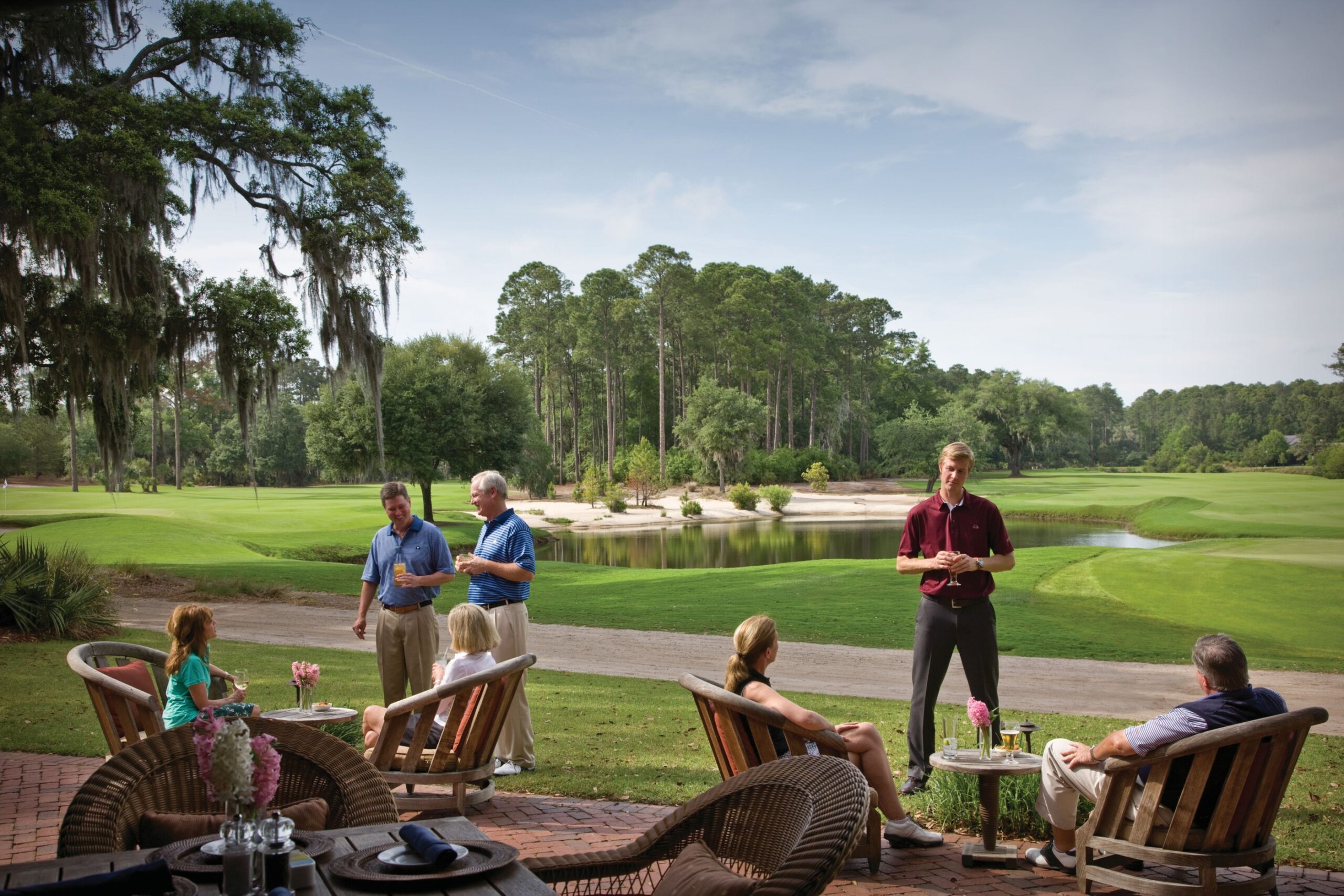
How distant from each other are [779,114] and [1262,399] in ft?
49.5

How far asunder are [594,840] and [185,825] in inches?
87.4

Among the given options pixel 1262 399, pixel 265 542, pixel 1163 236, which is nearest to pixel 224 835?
pixel 1163 236

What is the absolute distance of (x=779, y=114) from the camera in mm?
29203

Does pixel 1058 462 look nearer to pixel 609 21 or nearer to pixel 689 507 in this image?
pixel 689 507

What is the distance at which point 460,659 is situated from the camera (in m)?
5.91

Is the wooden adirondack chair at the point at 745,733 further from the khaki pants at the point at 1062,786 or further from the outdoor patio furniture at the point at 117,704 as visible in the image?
the outdoor patio furniture at the point at 117,704

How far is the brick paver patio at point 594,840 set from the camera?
450cm

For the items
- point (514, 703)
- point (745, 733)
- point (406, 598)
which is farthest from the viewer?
point (406, 598)

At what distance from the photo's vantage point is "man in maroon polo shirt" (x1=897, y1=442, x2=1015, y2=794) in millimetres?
5926

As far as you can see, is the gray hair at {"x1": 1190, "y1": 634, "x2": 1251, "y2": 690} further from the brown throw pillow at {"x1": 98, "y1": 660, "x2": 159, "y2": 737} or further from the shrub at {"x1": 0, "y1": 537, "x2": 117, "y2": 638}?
the shrub at {"x1": 0, "y1": 537, "x2": 117, "y2": 638}

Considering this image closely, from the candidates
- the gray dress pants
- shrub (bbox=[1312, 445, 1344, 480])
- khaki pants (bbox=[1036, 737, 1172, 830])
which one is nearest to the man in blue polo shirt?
the gray dress pants

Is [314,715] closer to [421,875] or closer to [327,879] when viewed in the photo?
[327,879]

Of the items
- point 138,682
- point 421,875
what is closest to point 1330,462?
point 138,682

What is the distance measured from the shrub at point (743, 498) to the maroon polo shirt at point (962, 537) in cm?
4801
